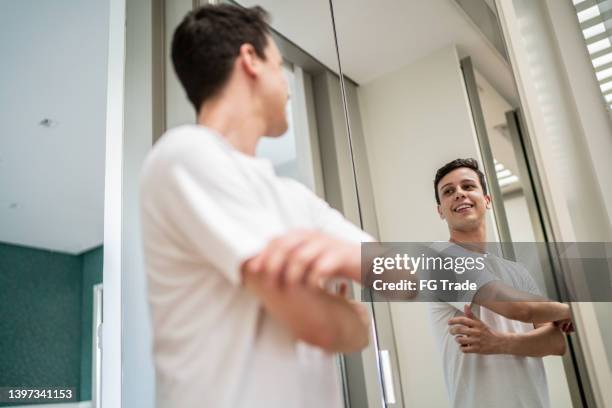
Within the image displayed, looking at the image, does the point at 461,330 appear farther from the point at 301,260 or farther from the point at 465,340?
the point at 301,260

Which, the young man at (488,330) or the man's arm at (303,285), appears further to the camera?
the young man at (488,330)

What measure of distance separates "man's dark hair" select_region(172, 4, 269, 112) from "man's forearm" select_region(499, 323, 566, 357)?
2.71 feet

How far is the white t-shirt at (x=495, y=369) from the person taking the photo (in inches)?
43.1

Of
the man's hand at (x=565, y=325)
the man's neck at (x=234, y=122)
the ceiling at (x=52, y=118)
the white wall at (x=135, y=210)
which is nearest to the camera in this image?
the man's neck at (x=234, y=122)

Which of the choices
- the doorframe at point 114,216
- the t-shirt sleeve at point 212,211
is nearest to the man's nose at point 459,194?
the t-shirt sleeve at point 212,211

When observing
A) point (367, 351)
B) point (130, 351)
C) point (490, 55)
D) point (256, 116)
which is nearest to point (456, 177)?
point (490, 55)

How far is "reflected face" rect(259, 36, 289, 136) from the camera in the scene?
720 mm

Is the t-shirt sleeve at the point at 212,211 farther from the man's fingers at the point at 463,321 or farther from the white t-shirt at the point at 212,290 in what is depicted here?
the man's fingers at the point at 463,321

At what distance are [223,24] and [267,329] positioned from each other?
0.43 m

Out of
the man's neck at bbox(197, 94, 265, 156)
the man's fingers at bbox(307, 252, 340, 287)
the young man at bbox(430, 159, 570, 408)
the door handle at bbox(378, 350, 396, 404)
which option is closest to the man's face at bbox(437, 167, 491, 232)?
the young man at bbox(430, 159, 570, 408)

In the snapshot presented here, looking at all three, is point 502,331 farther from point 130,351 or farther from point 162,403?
point 130,351

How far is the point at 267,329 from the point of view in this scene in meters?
0.60

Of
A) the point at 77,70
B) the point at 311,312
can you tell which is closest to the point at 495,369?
the point at 311,312

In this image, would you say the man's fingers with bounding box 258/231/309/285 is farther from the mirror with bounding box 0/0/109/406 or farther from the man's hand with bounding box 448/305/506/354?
the mirror with bounding box 0/0/109/406
